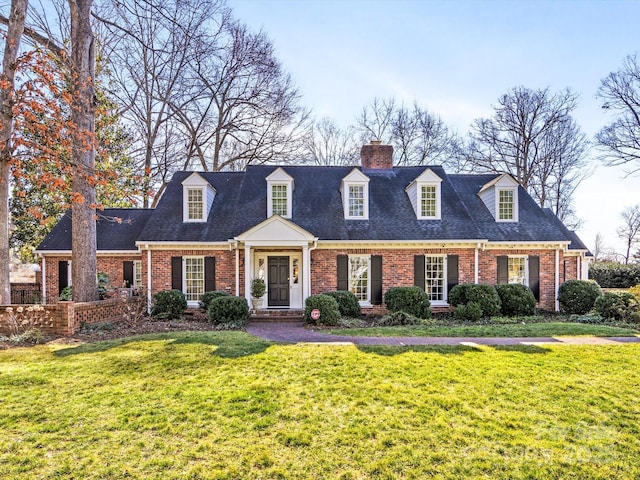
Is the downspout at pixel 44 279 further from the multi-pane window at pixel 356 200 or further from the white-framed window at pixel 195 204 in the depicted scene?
the multi-pane window at pixel 356 200

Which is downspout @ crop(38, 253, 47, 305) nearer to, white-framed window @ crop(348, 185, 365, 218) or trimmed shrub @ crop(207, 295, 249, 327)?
trimmed shrub @ crop(207, 295, 249, 327)

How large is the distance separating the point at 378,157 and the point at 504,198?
6.04 meters

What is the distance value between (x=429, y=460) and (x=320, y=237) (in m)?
10.6

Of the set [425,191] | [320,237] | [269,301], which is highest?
[425,191]

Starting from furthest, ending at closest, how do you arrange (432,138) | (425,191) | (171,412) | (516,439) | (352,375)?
(432,138) < (425,191) < (352,375) < (171,412) < (516,439)

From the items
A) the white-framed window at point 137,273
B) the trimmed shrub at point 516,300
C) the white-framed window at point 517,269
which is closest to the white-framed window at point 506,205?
the white-framed window at point 517,269

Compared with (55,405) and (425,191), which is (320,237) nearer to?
(425,191)

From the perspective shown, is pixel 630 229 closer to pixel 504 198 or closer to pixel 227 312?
pixel 504 198

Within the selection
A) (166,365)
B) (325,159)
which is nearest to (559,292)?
(166,365)

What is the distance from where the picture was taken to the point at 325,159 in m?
30.1

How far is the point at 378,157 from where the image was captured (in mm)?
17531

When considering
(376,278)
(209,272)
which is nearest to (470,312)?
(376,278)

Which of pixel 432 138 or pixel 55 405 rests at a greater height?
pixel 432 138

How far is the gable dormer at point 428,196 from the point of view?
48.6 feet
